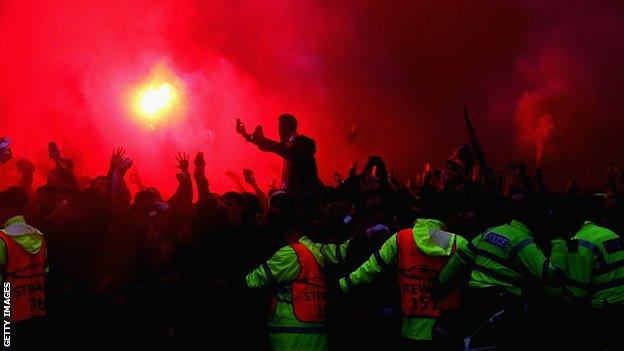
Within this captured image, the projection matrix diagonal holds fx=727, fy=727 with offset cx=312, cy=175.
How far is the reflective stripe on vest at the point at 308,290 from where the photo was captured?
480 centimetres

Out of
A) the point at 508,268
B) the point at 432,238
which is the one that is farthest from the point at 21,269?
the point at 508,268

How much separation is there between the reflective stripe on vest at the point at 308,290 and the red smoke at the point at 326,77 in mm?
9545

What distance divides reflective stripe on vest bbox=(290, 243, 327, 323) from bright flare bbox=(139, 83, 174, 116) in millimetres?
10563

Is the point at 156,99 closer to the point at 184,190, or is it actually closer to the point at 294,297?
the point at 184,190

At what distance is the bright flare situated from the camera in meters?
14.8

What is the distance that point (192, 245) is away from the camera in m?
5.73

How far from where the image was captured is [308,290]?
4836mm

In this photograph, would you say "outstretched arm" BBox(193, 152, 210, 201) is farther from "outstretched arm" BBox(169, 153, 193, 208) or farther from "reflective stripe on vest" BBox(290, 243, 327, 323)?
"reflective stripe on vest" BBox(290, 243, 327, 323)

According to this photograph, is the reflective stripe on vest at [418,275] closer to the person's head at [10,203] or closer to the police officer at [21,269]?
the police officer at [21,269]

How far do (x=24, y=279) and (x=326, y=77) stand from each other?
1093 cm

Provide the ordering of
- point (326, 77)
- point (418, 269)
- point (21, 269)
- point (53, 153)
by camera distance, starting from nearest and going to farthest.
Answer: point (21, 269), point (418, 269), point (53, 153), point (326, 77)

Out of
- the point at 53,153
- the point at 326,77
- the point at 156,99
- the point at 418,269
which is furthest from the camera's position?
the point at 326,77

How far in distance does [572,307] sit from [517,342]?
446 millimetres

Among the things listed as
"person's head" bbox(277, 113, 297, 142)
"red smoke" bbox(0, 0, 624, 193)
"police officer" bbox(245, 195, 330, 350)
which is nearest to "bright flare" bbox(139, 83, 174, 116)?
"red smoke" bbox(0, 0, 624, 193)
